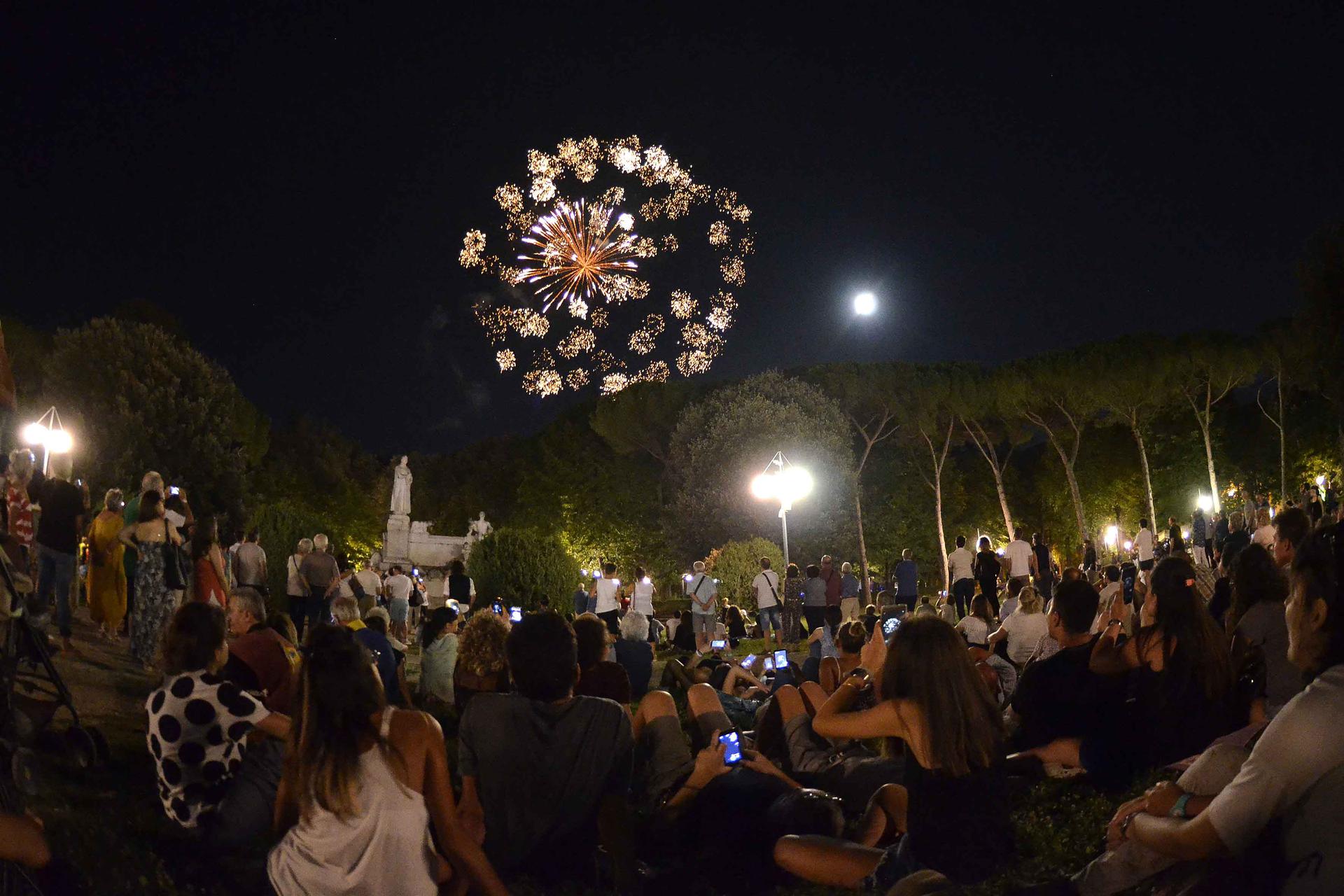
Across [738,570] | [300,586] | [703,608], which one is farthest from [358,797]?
[738,570]

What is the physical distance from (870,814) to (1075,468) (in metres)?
47.5

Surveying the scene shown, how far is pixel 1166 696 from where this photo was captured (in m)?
5.08

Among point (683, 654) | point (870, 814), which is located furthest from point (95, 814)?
point (683, 654)

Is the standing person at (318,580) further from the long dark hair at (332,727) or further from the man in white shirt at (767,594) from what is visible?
the long dark hair at (332,727)

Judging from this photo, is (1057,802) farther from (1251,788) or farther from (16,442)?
(16,442)

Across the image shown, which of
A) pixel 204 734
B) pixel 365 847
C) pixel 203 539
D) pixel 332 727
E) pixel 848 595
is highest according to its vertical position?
pixel 203 539

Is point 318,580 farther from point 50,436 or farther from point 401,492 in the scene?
point 401,492

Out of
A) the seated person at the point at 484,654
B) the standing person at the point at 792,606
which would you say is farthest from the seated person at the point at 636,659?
→ the standing person at the point at 792,606

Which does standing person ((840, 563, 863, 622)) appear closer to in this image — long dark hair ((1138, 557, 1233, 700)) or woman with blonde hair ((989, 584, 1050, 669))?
woman with blonde hair ((989, 584, 1050, 669))

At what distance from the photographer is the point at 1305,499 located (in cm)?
2234

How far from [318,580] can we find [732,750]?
29.6 feet

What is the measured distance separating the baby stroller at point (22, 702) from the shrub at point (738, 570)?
56.7 feet

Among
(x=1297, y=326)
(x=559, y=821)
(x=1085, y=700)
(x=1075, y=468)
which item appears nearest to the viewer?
(x=559, y=821)

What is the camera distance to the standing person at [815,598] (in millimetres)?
16812
